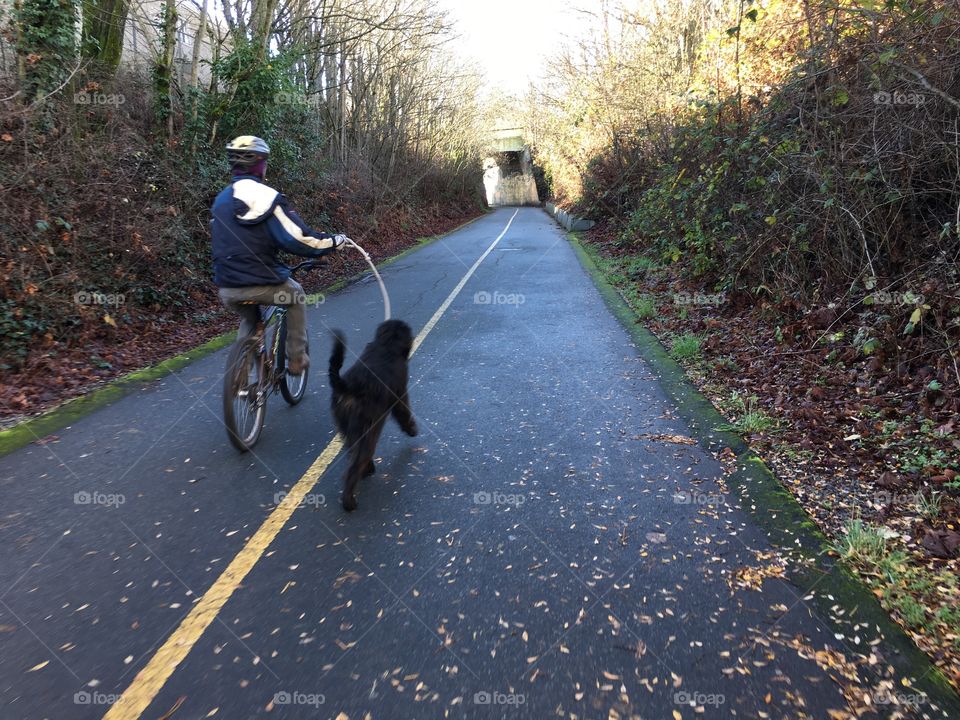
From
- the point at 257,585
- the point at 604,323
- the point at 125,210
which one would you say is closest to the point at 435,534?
the point at 257,585

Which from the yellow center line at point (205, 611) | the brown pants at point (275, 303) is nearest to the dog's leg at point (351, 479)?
the yellow center line at point (205, 611)

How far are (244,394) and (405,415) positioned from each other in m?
1.36

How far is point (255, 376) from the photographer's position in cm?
529

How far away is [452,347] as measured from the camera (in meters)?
8.52

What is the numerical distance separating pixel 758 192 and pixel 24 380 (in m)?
9.68

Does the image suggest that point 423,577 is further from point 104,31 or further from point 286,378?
point 104,31

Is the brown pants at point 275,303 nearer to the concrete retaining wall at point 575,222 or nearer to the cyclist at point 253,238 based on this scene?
the cyclist at point 253,238

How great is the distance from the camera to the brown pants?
5.11 meters

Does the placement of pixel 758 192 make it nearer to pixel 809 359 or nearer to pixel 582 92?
pixel 809 359

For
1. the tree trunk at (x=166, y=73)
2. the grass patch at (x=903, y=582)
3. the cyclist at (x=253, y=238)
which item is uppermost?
the tree trunk at (x=166, y=73)

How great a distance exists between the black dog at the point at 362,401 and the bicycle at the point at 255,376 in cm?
103

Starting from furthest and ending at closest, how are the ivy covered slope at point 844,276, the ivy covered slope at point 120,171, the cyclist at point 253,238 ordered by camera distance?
the ivy covered slope at point 120,171 < the cyclist at point 253,238 < the ivy covered slope at point 844,276

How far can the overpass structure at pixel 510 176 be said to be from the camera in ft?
197

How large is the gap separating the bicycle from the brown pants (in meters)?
0.07
